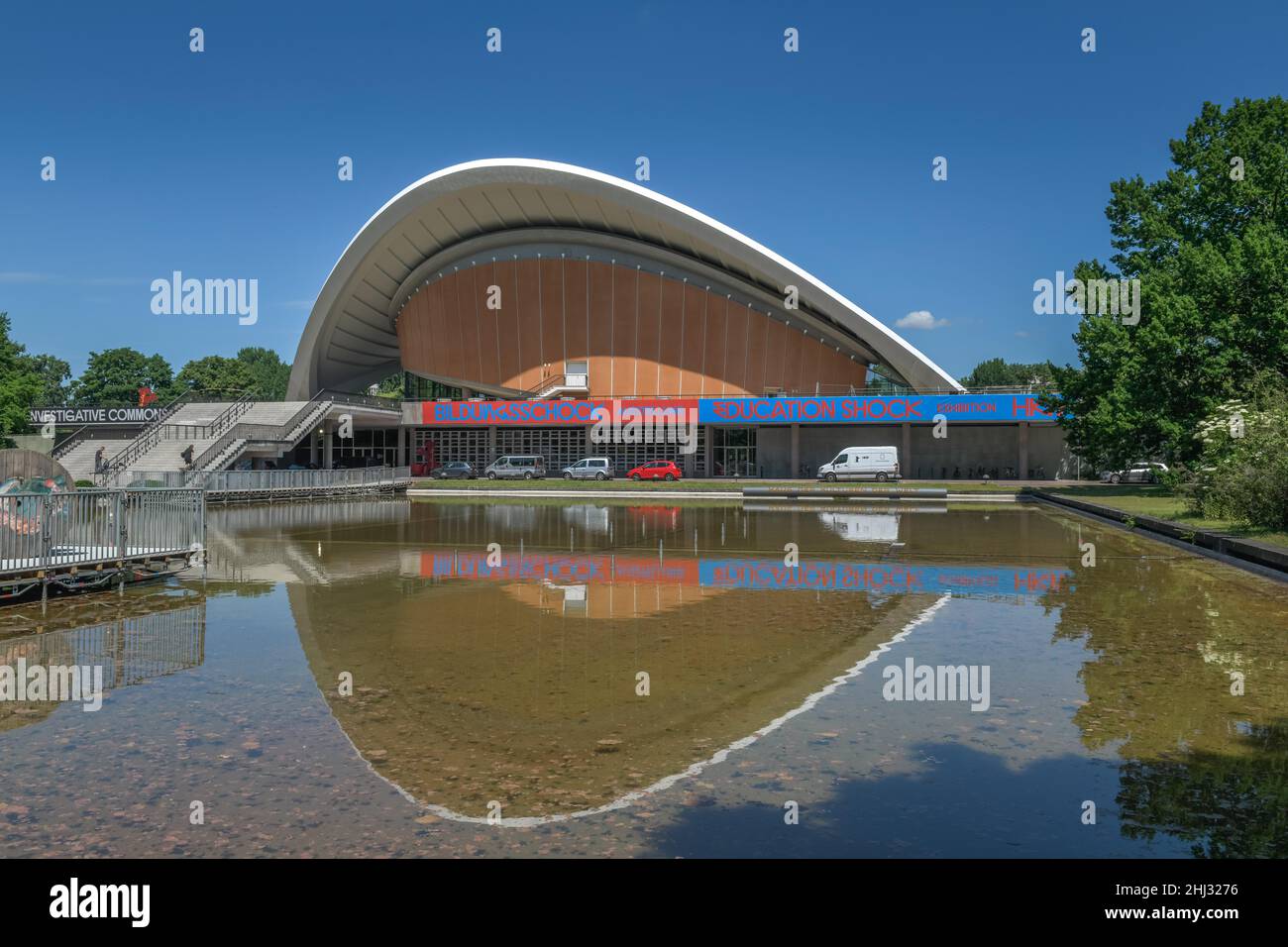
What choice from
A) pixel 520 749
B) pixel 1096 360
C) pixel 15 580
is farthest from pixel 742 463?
pixel 520 749

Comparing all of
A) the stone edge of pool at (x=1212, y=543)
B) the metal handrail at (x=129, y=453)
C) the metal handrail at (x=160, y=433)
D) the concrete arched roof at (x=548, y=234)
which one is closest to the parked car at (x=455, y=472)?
the metal handrail at (x=160, y=433)

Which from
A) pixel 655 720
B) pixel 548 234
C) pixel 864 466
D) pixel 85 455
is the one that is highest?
pixel 548 234

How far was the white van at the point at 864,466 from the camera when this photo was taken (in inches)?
1913

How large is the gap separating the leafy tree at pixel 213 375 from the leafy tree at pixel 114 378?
8.72 feet

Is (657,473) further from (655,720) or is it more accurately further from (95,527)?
(655,720)

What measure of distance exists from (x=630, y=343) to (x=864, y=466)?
18064 millimetres

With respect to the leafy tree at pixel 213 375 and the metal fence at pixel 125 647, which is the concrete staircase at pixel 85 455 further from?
the leafy tree at pixel 213 375

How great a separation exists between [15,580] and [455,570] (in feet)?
19.5

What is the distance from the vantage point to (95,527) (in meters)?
13.5

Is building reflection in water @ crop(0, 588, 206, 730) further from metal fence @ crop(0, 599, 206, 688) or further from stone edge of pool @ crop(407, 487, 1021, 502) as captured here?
stone edge of pool @ crop(407, 487, 1021, 502)

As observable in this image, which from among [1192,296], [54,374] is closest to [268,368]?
[54,374]

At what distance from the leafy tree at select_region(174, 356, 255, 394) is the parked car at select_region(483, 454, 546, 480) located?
6719 centimetres

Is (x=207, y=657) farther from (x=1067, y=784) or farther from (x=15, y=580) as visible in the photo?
(x=1067, y=784)
